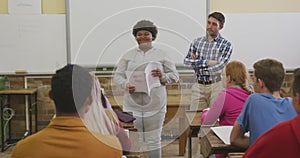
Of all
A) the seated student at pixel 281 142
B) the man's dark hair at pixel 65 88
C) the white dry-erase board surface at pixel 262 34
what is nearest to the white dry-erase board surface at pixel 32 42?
the white dry-erase board surface at pixel 262 34

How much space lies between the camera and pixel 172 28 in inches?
41.8

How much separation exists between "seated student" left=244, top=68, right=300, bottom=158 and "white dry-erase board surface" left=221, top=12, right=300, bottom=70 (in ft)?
10.6

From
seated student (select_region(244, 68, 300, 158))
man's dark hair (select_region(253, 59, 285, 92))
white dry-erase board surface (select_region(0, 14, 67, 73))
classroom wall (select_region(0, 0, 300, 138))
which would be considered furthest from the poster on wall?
seated student (select_region(244, 68, 300, 158))

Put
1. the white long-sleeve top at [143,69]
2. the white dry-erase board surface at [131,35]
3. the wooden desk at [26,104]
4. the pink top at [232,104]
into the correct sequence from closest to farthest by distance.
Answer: the white dry-erase board surface at [131,35] → the white long-sleeve top at [143,69] → the pink top at [232,104] → the wooden desk at [26,104]

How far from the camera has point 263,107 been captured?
1819 millimetres

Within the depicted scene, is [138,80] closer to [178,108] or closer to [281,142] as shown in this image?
[178,108]

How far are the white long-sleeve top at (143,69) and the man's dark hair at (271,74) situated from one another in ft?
2.16

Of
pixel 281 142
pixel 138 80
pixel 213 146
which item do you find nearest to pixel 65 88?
pixel 138 80

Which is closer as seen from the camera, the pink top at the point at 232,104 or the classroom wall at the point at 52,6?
the pink top at the point at 232,104

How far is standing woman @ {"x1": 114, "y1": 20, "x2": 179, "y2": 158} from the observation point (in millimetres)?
1243

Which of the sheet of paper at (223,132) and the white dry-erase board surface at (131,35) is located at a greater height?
the white dry-erase board surface at (131,35)

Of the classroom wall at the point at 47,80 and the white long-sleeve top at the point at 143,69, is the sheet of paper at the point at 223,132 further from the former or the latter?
the classroom wall at the point at 47,80

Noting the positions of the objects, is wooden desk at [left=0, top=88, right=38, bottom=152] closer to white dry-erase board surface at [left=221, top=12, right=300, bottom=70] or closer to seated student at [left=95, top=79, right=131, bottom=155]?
white dry-erase board surface at [left=221, top=12, right=300, bottom=70]

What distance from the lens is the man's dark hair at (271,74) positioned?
188 cm
